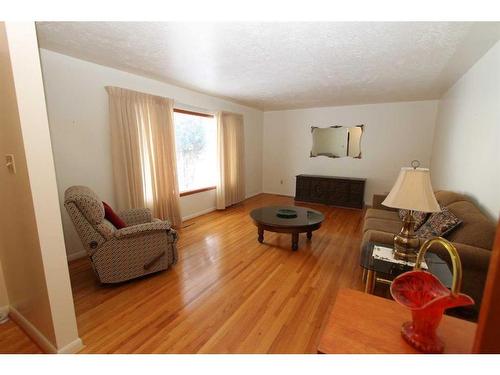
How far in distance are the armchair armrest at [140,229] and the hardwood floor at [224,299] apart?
506 mm

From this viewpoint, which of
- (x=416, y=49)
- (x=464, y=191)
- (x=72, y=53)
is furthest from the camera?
(x=464, y=191)

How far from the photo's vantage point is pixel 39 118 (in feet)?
4.14

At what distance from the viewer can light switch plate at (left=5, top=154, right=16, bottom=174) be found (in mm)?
1371

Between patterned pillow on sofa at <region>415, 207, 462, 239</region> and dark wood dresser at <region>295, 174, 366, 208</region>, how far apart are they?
9.11 feet

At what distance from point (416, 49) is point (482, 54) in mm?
726

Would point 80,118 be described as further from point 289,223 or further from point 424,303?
point 424,303

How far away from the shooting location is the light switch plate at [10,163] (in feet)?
4.50

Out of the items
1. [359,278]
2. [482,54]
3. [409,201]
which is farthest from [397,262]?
[482,54]

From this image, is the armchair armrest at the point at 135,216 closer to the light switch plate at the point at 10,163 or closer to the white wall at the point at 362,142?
the light switch plate at the point at 10,163

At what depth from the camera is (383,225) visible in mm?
2824

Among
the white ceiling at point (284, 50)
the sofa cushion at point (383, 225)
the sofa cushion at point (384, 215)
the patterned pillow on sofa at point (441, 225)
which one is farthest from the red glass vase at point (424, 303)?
the sofa cushion at point (384, 215)

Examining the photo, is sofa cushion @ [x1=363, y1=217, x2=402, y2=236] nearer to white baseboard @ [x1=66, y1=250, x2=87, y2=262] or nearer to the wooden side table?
the wooden side table

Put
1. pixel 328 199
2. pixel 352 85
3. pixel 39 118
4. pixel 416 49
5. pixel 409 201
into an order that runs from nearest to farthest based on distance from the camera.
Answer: pixel 39 118, pixel 409 201, pixel 416 49, pixel 352 85, pixel 328 199

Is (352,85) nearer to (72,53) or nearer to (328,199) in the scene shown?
(328,199)
